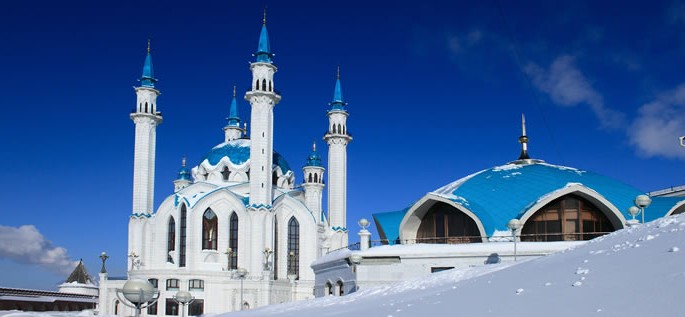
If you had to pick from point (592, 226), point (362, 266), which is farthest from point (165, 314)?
point (592, 226)

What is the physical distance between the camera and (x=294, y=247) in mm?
53375

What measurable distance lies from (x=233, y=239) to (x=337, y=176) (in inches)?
358

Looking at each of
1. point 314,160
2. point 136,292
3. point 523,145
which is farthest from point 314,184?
point 136,292

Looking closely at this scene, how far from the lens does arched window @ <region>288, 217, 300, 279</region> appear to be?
173 ft

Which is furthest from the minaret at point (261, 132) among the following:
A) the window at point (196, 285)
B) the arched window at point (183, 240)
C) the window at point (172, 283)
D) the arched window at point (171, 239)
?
the window at point (172, 283)

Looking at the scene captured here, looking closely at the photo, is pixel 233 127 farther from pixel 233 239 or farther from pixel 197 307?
pixel 197 307

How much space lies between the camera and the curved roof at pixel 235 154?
56.8 m

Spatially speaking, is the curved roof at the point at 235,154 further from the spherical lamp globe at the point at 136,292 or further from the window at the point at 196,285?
the spherical lamp globe at the point at 136,292

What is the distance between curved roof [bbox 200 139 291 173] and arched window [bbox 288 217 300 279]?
20.3 ft

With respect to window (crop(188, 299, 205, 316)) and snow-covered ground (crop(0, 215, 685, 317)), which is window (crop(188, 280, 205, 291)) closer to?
window (crop(188, 299, 205, 316))

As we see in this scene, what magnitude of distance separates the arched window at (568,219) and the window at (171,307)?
2643cm

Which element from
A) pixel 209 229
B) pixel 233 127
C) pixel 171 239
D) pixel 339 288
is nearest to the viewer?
pixel 339 288

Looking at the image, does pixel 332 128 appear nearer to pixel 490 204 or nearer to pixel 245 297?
pixel 245 297

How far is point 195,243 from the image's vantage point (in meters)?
50.2
